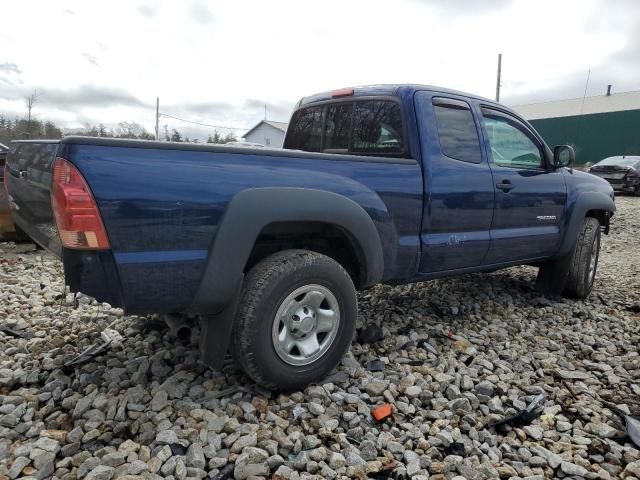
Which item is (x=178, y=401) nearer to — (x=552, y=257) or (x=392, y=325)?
(x=392, y=325)

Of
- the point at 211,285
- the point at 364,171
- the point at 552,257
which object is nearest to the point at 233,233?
the point at 211,285

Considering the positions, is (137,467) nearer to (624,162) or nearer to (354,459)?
(354,459)

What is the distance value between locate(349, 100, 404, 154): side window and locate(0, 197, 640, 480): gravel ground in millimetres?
1408

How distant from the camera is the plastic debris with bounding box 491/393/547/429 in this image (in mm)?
2652

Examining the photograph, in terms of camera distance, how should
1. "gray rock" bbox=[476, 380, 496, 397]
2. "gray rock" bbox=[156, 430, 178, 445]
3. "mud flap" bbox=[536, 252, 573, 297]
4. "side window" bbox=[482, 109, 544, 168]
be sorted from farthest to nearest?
"mud flap" bbox=[536, 252, 573, 297] → "side window" bbox=[482, 109, 544, 168] → "gray rock" bbox=[476, 380, 496, 397] → "gray rock" bbox=[156, 430, 178, 445]

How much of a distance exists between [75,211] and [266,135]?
41828 mm

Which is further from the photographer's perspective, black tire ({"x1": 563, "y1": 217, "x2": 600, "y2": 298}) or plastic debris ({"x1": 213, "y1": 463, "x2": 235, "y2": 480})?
black tire ({"x1": 563, "y1": 217, "x2": 600, "y2": 298})

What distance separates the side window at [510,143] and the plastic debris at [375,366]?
190 centimetres

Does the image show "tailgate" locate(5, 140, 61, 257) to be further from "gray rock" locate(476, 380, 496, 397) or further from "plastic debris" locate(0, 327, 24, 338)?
"gray rock" locate(476, 380, 496, 397)

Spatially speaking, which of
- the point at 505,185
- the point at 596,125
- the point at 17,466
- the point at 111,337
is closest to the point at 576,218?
the point at 505,185

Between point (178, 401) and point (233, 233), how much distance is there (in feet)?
3.34

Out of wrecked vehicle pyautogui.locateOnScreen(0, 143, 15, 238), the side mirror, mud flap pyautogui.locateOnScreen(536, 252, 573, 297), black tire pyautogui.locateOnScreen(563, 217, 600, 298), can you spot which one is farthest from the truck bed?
wrecked vehicle pyautogui.locateOnScreen(0, 143, 15, 238)

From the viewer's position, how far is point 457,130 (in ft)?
11.8

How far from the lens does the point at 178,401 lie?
2.60 m
